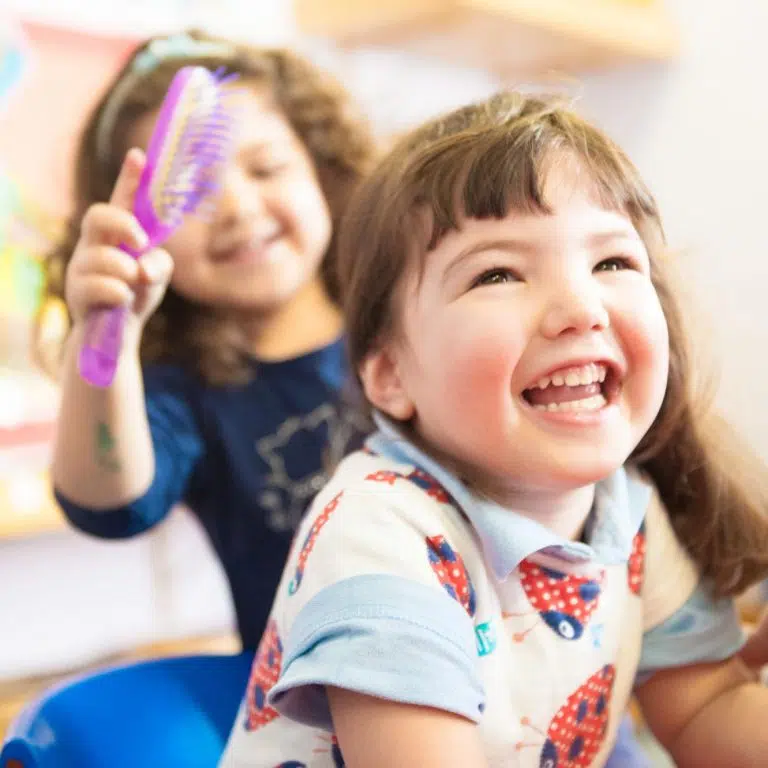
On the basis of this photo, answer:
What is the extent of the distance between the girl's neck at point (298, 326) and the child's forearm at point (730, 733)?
18.1 inches

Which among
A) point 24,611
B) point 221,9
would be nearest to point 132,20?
point 221,9

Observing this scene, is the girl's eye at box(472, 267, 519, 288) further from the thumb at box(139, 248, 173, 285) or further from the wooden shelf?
the wooden shelf

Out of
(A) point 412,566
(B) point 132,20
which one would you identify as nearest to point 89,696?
(A) point 412,566

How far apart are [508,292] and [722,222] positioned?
102cm

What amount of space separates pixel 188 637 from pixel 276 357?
0.76 m

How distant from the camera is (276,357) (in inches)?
33.2

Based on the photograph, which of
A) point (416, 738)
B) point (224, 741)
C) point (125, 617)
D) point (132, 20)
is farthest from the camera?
point (125, 617)

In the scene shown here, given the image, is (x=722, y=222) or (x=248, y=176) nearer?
(x=248, y=176)

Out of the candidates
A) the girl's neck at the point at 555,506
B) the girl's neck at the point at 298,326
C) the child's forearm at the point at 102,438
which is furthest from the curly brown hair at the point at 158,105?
the girl's neck at the point at 555,506

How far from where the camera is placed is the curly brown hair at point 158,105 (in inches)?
29.4

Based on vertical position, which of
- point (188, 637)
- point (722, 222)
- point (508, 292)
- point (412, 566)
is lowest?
point (188, 637)

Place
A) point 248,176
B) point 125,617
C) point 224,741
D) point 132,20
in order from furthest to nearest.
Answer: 1. point 125,617
2. point 132,20
3. point 248,176
4. point 224,741

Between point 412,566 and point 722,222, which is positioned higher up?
point 412,566

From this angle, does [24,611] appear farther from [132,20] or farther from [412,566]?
[412,566]
